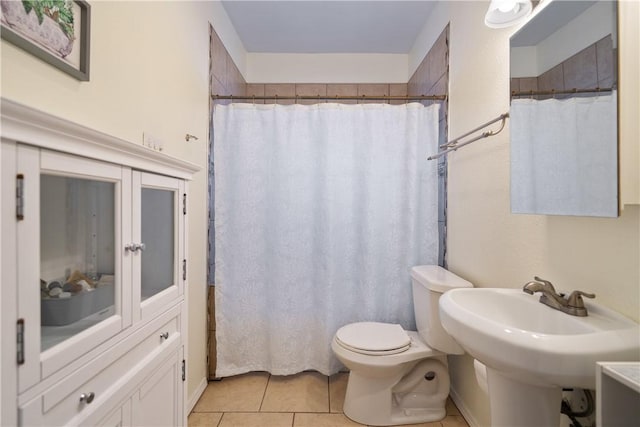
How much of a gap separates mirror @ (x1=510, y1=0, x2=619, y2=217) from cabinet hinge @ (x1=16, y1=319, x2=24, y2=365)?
1.33 metres

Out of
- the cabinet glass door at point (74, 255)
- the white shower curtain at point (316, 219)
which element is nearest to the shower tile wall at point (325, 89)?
the white shower curtain at point (316, 219)

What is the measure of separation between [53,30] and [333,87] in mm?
2323

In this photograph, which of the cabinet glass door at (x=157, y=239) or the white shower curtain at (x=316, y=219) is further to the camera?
the white shower curtain at (x=316, y=219)

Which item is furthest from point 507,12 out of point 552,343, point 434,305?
point 434,305

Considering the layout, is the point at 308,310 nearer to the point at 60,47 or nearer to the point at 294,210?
the point at 294,210

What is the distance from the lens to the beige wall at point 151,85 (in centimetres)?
85

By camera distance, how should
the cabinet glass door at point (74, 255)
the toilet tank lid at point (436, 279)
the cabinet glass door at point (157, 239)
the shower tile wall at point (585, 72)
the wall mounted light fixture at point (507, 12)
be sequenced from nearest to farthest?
the cabinet glass door at point (74, 255)
the shower tile wall at point (585, 72)
the cabinet glass door at point (157, 239)
the wall mounted light fixture at point (507, 12)
the toilet tank lid at point (436, 279)

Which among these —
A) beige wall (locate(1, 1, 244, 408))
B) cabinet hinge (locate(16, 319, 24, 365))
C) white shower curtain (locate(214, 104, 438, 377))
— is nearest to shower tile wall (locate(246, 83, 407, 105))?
beige wall (locate(1, 1, 244, 408))

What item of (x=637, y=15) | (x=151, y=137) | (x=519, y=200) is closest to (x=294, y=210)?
(x=151, y=137)

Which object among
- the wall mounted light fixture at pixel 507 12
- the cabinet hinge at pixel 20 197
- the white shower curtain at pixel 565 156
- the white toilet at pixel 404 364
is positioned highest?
the wall mounted light fixture at pixel 507 12

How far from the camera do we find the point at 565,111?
998 millimetres

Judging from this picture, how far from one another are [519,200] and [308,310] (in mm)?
1350

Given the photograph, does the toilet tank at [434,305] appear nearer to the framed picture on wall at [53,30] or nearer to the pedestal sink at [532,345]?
the pedestal sink at [532,345]

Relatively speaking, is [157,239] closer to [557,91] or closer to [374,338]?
[374,338]
